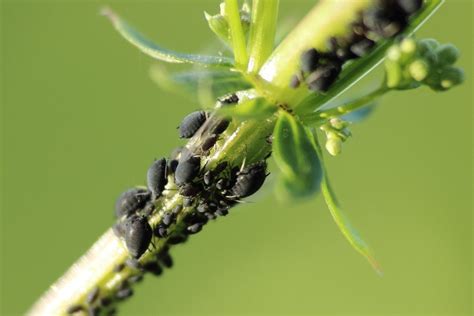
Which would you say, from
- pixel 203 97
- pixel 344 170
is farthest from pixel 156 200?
pixel 344 170

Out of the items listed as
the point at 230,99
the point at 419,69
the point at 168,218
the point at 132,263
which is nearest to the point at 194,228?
the point at 168,218

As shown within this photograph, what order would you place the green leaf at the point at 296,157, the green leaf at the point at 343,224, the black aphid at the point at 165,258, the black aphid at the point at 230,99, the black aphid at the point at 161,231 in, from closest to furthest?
1. the green leaf at the point at 296,157
2. the green leaf at the point at 343,224
3. the black aphid at the point at 230,99
4. the black aphid at the point at 161,231
5. the black aphid at the point at 165,258

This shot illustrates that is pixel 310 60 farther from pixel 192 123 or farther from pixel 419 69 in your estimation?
pixel 192 123

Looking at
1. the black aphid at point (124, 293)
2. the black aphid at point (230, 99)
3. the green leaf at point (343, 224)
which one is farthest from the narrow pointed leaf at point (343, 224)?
the black aphid at point (124, 293)

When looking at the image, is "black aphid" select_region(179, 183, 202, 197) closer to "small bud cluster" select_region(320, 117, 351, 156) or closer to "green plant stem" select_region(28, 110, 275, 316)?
"green plant stem" select_region(28, 110, 275, 316)

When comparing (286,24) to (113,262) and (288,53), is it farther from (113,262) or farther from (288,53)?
(113,262)

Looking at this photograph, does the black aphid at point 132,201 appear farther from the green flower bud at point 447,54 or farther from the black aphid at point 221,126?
the green flower bud at point 447,54
